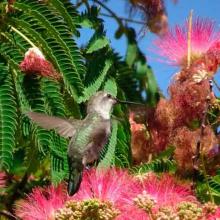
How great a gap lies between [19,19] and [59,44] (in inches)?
7.0

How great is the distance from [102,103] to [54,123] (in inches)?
10.2

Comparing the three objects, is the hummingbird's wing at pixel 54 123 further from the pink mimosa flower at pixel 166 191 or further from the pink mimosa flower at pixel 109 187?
the pink mimosa flower at pixel 166 191

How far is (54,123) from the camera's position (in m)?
2.77

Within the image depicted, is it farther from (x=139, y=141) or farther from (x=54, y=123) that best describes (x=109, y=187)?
(x=139, y=141)

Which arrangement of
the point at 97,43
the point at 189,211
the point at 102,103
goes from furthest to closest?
the point at 97,43, the point at 102,103, the point at 189,211

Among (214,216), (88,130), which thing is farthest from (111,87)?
(214,216)

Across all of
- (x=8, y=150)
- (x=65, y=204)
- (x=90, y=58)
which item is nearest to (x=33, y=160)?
(x=90, y=58)

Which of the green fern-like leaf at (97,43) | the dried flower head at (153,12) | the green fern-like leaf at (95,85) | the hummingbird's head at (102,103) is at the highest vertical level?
the dried flower head at (153,12)

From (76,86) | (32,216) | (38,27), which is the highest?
(38,27)

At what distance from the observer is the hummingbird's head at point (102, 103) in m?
2.98

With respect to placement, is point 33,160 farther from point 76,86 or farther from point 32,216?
point 32,216

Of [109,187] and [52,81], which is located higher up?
[52,81]

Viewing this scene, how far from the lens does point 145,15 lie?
4012 millimetres

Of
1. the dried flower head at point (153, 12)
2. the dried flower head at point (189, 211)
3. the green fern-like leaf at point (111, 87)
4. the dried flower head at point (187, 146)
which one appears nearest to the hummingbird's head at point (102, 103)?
the green fern-like leaf at point (111, 87)
